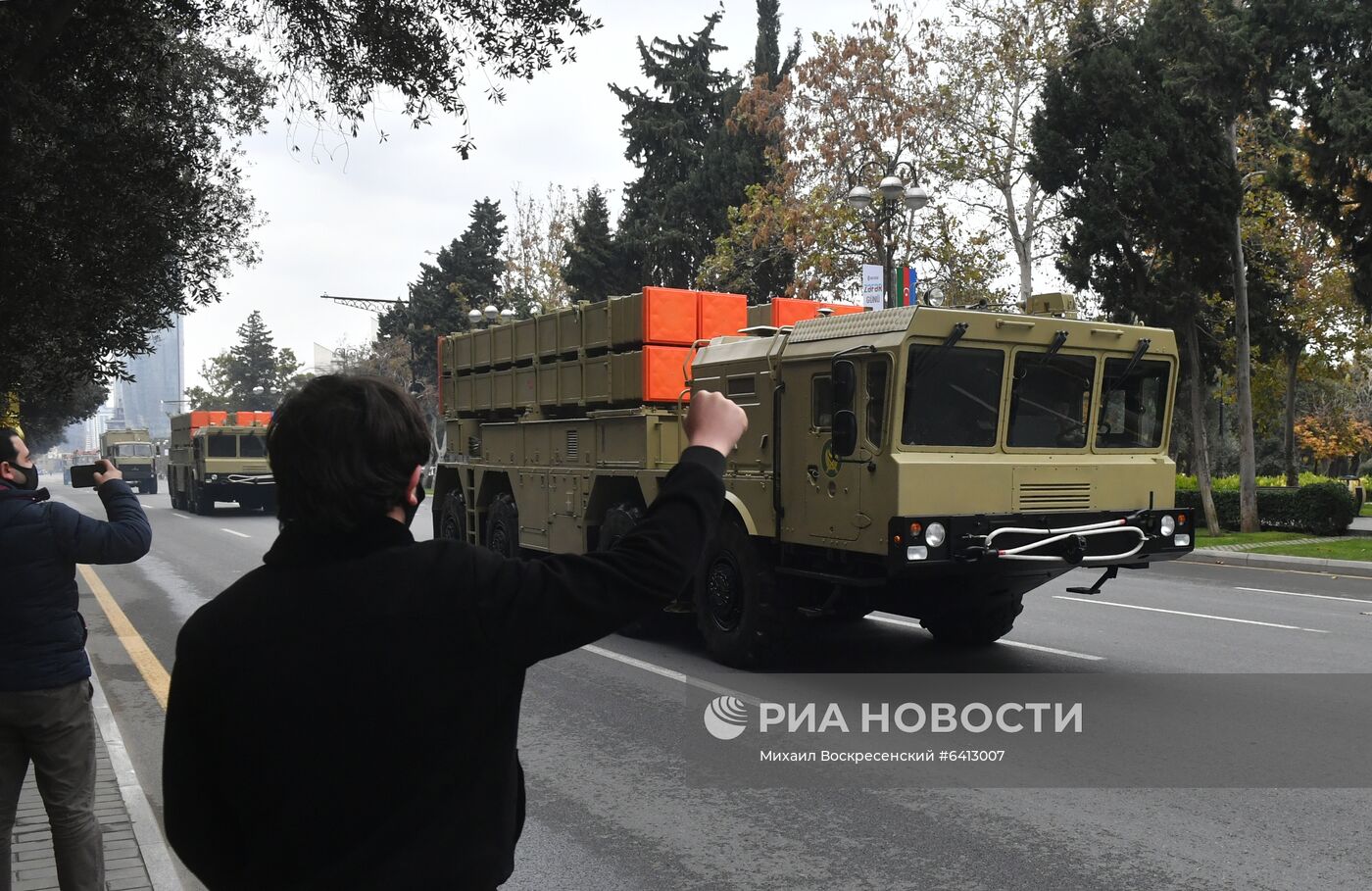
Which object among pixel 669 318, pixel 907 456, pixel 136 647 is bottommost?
pixel 136 647

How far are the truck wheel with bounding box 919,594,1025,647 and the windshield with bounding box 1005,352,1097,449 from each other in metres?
1.64

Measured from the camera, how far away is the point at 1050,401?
8656mm

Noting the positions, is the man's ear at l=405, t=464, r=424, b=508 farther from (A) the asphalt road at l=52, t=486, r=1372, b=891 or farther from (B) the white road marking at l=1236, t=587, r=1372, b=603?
(B) the white road marking at l=1236, t=587, r=1372, b=603

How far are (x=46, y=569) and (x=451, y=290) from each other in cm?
5966

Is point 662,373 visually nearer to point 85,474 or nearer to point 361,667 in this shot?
point 85,474

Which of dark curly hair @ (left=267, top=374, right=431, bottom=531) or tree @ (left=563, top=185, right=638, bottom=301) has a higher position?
tree @ (left=563, top=185, right=638, bottom=301)

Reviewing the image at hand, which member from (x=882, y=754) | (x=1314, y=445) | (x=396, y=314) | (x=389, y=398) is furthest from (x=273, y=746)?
(x=396, y=314)

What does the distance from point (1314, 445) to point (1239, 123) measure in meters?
17.4

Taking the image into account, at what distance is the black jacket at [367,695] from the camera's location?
188 cm

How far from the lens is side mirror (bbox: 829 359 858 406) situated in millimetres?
7992

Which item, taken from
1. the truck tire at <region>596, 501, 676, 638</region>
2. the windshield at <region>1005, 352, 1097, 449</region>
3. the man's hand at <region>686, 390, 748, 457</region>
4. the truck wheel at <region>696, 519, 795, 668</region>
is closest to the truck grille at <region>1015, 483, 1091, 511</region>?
the windshield at <region>1005, 352, 1097, 449</region>

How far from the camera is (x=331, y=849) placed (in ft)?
6.24

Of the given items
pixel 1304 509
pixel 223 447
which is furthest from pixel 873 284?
pixel 223 447

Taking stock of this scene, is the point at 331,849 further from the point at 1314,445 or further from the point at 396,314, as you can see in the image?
the point at 396,314
